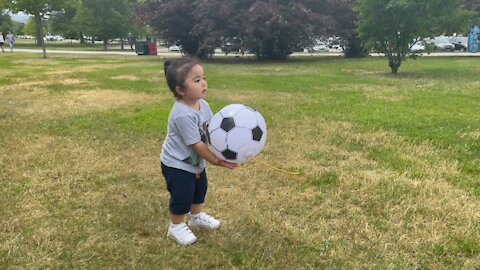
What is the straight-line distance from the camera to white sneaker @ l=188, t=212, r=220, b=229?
12.5ft

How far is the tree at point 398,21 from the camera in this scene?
15.3 meters

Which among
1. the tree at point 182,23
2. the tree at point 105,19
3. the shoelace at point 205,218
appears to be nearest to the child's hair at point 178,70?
the shoelace at point 205,218

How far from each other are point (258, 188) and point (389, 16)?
1257 centimetres

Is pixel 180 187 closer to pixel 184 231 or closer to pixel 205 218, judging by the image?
pixel 184 231

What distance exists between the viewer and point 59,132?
7.32 meters

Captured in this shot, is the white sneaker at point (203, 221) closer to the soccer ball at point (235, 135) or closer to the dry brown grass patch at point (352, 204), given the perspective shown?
the dry brown grass patch at point (352, 204)

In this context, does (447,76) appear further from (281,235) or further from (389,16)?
(281,235)

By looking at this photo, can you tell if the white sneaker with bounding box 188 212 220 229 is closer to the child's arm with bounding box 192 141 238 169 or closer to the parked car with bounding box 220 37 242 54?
the child's arm with bounding box 192 141 238 169

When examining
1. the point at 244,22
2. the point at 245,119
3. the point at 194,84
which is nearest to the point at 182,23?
the point at 244,22

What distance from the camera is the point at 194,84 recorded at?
3.24 m

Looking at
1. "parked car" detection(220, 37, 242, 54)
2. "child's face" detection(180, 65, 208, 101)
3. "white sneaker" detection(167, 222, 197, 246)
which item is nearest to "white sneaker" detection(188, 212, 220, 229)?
"white sneaker" detection(167, 222, 197, 246)

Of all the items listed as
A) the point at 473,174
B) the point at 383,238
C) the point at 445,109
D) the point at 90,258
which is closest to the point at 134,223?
the point at 90,258

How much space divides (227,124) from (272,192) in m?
1.50

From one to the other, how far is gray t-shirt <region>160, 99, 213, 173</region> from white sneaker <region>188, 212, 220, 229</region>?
0.51 meters
